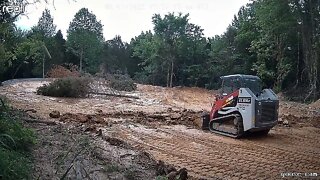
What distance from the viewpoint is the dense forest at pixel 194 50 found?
27.5 m

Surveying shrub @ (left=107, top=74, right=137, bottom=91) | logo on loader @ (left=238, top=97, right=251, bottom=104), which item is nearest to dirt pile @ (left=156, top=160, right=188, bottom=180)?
logo on loader @ (left=238, top=97, right=251, bottom=104)

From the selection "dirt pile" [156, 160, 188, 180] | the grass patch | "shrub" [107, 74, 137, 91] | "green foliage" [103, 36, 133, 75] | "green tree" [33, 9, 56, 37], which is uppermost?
"green tree" [33, 9, 56, 37]

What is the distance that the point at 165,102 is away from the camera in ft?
71.5

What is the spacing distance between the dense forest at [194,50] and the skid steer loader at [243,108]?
5.94 m

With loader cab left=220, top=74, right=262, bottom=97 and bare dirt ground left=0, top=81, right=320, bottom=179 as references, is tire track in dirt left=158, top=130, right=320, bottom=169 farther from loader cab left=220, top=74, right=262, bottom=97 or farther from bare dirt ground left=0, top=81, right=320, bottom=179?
loader cab left=220, top=74, right=262, bottom=97

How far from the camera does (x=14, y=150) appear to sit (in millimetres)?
5547

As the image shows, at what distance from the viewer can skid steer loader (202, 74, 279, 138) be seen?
10188mm

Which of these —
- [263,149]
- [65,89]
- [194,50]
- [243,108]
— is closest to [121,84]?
[65,89]

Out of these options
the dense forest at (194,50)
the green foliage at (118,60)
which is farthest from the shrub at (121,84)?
the green foliage at (118,60)

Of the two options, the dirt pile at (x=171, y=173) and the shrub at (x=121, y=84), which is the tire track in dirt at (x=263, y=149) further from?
the shrub at (x=121, y=84)

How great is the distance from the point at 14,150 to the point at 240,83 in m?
7.11

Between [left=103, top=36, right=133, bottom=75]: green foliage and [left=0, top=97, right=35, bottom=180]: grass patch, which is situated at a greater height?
[left=103, top=36, right=133, bottom=75]: green foliage

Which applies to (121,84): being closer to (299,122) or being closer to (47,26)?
(299,122)

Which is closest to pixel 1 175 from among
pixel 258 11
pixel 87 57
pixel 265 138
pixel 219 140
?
pixel 219 140
